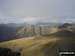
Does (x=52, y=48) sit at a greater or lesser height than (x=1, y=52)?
lesser

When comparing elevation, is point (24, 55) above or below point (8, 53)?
below

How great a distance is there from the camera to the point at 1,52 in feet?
105

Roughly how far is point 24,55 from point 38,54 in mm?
7558

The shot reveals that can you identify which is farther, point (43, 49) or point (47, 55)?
point (43, 49)

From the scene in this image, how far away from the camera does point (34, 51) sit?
5216cm

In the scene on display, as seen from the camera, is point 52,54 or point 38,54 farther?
point 38,54

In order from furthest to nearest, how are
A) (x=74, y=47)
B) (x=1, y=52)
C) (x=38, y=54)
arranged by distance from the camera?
1. (x=38, y=54)
2. (x=74, y=47)
3. (x=1, y=52)

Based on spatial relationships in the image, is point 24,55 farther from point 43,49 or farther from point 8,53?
point 8,53

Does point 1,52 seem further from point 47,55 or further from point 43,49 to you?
point 43,49

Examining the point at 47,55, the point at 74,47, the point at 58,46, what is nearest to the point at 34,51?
the point at 47,55

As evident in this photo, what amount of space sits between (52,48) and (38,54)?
769 centimetres

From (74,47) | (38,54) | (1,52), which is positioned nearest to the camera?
(1,52)

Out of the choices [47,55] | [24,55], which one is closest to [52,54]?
[47,55]

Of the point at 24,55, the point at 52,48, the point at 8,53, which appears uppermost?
the point at 8,53
